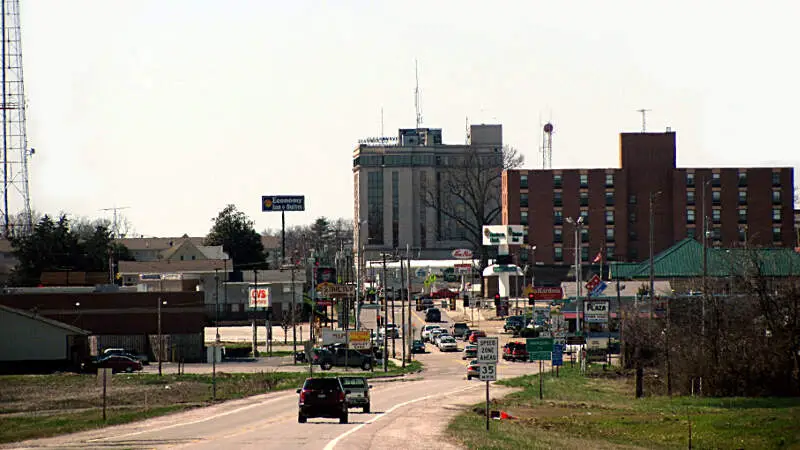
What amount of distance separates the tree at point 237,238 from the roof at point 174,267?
28.6 metres

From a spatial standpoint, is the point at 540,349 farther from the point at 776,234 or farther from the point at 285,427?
the point at 776,234

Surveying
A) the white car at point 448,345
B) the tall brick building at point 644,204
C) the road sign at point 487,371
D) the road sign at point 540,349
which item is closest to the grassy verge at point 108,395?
the road sign at point 540,349

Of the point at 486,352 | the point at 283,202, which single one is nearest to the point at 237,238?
the point at 283,202

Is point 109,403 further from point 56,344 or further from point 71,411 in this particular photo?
point 56,344

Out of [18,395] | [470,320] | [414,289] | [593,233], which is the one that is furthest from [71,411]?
[414,289]

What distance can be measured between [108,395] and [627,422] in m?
27.7

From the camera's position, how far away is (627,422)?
50531 millimetres

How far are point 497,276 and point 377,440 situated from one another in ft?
420

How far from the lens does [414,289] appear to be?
→ 198500 mm

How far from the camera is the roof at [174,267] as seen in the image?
154750 millimetres

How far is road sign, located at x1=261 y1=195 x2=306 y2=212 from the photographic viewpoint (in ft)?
646

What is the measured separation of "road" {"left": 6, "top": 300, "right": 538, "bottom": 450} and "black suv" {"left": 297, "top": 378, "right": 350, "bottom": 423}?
1.32ft

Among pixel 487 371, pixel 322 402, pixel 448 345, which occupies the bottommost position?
pixel 448 345

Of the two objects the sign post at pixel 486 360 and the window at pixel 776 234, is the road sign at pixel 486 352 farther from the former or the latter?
the window at pixel 776 234
